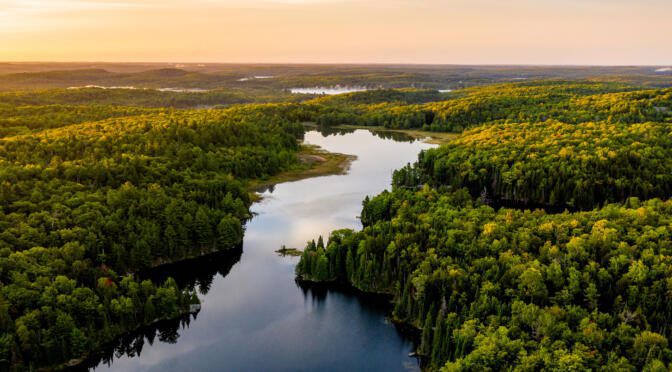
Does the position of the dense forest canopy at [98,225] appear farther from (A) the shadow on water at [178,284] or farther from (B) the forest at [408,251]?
(A) the shadow on water at [178,284]

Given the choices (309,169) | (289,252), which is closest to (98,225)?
(289,252)

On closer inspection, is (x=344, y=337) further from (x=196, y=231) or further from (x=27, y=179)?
(x=27, y=179)

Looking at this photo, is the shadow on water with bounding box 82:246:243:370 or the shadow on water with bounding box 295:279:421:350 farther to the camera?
the shadow on water with bounding box 295:279:421:350

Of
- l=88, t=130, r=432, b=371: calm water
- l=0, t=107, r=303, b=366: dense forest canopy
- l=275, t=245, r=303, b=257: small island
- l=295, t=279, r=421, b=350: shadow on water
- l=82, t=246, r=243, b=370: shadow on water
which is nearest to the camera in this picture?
l=0, t=107, r=303, b=366: dense forest canopy

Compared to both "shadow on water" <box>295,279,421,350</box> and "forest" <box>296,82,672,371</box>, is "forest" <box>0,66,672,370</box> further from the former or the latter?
"shadow on water" <box>295,279,421,350</box>

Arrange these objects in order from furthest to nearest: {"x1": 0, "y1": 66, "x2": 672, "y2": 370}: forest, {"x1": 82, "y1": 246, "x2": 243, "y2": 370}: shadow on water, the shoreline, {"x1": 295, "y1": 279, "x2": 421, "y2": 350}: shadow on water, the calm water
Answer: the shoreline, {"x1": 295, "y1": 279, "x2": 421, "y2": 350}: shadow on water, {"x1": 82, "y1": 246, "x2": 243, "y2": 370}: shadow on water, the calm water, {"x1": 0, "y1": 66, "x2": 672, "y2": 370}: forest

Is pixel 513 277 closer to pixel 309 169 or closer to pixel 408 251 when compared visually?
pixel 408 251

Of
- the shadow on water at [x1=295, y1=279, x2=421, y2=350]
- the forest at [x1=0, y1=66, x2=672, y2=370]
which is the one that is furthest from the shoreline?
the shadow on water at [x1=295, y1=279, x2=421, y2=350]

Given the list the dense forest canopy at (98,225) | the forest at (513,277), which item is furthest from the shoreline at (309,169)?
the forest at (513,277)

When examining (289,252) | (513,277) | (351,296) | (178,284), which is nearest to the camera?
(513,277)
